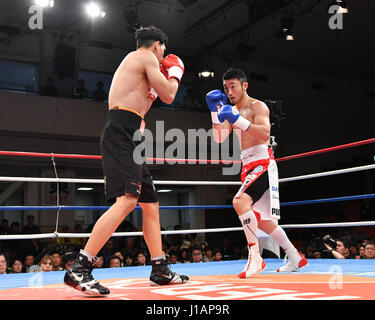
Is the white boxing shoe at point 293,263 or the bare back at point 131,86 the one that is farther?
the white boxing shoe at point 293,263

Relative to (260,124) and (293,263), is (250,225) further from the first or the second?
(260,124)

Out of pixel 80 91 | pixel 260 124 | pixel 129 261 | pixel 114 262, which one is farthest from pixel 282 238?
pixel 80 91

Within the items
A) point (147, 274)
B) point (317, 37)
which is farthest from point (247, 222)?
point (317, 37)

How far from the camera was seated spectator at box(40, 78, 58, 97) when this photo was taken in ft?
28.8

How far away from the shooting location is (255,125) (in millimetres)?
2547

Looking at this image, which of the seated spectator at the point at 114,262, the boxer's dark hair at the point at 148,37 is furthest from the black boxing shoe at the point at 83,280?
the seated spectator at the point at 114,262

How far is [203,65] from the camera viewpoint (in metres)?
10.4

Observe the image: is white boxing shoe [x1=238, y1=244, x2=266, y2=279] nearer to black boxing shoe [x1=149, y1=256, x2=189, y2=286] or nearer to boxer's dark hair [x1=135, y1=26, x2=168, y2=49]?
black boxing shoe [x1=149, y1=256, x2=189, y2=286]

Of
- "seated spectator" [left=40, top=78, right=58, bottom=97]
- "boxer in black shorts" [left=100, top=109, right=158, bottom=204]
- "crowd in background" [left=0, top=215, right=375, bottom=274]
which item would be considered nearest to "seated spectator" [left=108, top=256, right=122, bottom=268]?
"crowd in background" [left=0, top=215, right=375, bottom=274]

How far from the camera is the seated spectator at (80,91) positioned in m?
8.97

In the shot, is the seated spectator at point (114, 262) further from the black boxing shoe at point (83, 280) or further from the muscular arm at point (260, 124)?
the black boxing shoe at point (83, 280)

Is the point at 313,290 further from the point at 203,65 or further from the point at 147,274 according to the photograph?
the point at 203,65

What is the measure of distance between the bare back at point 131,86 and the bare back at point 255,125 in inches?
30.2

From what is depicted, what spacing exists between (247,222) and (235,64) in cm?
837
